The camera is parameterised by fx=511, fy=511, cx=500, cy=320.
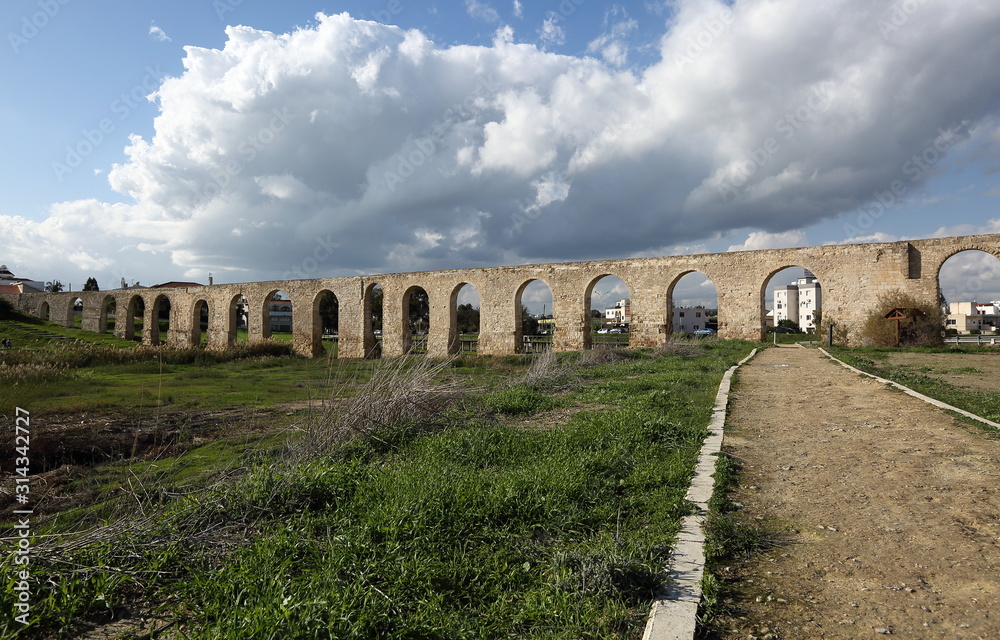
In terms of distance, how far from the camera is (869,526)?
2607 mm

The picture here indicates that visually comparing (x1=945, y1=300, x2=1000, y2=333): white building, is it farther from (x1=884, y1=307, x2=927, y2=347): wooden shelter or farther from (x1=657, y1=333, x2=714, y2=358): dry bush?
(x1=657, y1=333, x2=714, y2=358): dry bush

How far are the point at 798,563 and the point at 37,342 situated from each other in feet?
85.1

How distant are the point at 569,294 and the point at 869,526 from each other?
1852cm

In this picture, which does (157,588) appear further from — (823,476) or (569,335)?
(569,335)

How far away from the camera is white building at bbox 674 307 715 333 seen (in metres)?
67.3

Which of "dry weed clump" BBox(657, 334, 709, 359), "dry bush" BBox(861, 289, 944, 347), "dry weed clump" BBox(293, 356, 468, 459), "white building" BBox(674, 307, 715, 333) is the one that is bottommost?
"dry weed clump" BBox(293, 356, 468, 459)

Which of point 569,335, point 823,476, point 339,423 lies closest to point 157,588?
point 339,423

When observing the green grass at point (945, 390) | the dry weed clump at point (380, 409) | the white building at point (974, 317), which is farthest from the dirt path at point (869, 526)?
the white building at point (974, 317)

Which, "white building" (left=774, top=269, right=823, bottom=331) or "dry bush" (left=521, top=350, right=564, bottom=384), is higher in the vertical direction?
"white building" (left=774, top=269, right=823, bottom=331)

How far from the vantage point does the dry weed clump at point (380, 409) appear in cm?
445

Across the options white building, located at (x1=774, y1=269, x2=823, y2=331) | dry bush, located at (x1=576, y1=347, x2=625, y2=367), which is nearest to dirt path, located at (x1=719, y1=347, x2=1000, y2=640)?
dry bush, located at (x1=576, y1=347, x2=625, y2=367)

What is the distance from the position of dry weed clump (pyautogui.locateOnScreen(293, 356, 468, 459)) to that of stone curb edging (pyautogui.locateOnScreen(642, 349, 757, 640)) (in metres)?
2.74

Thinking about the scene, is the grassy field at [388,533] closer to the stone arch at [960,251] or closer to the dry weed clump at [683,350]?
the dry weed clump at [683,350]

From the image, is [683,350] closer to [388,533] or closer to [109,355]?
[388,533]
